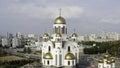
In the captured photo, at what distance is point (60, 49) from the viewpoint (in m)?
22.4

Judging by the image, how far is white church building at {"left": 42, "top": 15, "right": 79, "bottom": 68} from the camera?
22.2 m

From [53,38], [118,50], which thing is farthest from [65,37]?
[118,50]

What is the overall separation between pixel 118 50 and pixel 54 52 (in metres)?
20.3

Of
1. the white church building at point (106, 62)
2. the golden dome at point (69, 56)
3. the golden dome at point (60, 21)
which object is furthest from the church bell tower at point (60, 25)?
the white church building at point (106, 62)

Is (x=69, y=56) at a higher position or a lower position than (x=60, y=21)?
lower

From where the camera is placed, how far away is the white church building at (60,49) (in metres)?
22.2

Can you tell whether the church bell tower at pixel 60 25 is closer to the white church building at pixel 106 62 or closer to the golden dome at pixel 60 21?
the golden dome at pixel 60 21

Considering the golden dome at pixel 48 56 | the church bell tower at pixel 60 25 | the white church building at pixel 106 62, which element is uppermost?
the church bell tower at pixel 60 25

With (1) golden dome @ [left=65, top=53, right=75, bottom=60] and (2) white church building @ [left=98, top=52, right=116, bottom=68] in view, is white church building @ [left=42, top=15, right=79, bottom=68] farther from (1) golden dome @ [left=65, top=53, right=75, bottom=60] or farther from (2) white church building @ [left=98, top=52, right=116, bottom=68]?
(2) white church building @ [left=98, top=52, right=116, bottom=68]

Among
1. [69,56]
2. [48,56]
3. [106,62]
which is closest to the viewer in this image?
[106,62]

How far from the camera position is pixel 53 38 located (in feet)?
75.8

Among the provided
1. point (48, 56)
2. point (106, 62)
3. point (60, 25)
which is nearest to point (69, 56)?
point (48, 56)

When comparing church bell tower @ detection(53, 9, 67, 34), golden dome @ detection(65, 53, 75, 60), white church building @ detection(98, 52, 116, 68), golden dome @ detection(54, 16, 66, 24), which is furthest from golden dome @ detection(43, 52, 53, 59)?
white church building @ detection(98, 52, 116, 68)

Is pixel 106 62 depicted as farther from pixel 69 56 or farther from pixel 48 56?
pixel 48 56
